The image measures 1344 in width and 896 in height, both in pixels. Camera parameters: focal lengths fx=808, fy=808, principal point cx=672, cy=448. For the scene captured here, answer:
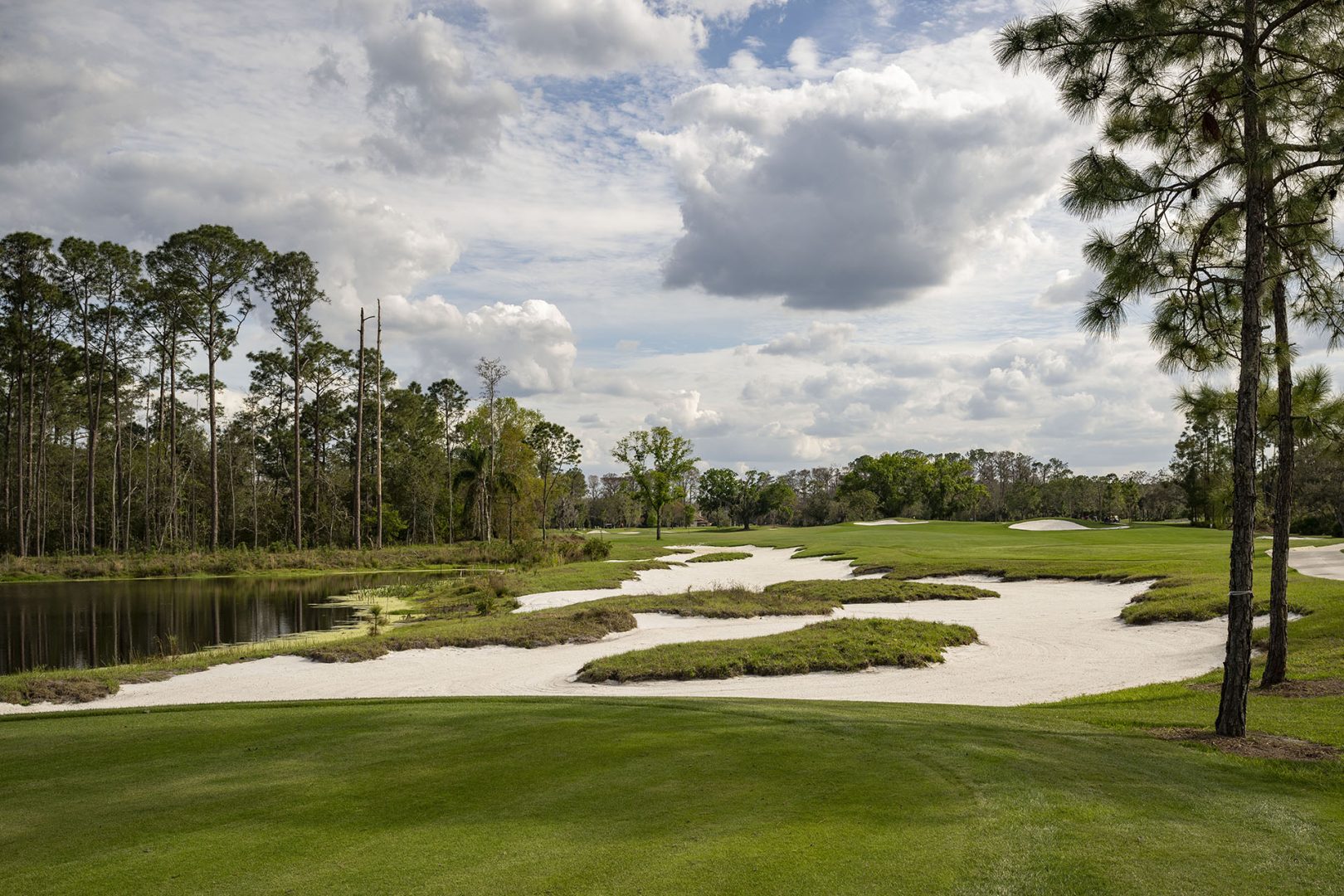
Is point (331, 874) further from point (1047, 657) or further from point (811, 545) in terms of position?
point (811, 545)

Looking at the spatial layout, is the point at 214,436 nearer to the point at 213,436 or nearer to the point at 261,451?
the point at 213,436

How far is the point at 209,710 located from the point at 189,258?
157 feet

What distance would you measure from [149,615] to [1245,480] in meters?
30.7

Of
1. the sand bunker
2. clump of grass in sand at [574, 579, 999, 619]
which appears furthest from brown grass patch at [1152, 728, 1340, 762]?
the sand bunker

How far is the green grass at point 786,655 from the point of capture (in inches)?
632

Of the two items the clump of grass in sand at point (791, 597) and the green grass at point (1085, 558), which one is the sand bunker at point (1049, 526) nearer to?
the green grass at point (1085, 558)

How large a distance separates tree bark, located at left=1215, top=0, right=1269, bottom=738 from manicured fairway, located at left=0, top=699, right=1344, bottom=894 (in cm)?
106

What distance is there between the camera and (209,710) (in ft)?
35.6

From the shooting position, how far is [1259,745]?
8734 millimetres

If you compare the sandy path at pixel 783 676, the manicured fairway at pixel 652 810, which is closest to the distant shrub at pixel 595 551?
the sandy path at pixel 783 676

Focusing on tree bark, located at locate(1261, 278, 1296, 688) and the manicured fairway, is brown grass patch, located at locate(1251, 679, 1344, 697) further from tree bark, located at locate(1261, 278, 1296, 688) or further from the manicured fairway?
the manicured fairway

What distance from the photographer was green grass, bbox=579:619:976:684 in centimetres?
1606

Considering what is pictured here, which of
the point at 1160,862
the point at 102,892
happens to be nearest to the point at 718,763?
the point at 1160,862

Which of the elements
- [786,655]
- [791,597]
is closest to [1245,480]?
[786,655]
